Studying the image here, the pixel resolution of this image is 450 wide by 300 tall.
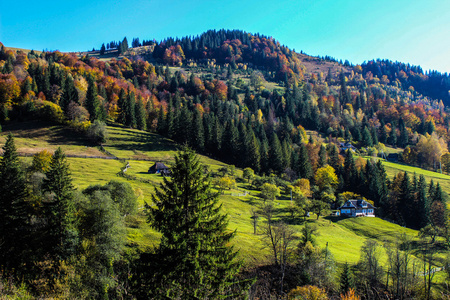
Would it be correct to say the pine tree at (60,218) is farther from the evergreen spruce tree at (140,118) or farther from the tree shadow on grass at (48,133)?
the evergreen spruce tree at (140,118)

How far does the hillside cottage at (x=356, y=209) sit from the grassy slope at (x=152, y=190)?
405 cm

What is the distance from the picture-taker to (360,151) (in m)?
141

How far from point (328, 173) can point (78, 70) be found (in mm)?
160969

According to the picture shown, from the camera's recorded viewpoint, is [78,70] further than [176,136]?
Yes

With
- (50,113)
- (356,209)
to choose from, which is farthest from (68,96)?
(356,209)

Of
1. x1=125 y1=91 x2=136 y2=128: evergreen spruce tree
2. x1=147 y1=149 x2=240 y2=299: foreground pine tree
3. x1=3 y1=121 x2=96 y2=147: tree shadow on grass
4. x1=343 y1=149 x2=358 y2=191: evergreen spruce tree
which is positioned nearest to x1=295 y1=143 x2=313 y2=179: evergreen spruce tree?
x1=343 y1=149 x2=358 y2=191: evergreen spruce tree

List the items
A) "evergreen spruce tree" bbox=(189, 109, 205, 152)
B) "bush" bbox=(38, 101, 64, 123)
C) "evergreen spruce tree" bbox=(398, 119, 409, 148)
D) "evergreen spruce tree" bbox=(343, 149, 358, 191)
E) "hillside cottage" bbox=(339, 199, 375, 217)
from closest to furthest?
1. "hillside cottage" bbox=(339, 199, 375, 217)
2. "evergreen spruce tree" bbox=(343, 149, 358, 191)
3. "bush" bbox=(38, 101, 64, 123)
4. "evergreen spruce tree" bbox=(189, 109, 205, 152)
5. "evergreen spruce tree" bbox=(398, 119, 409, 148)

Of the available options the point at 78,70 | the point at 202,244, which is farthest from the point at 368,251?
the point at 78,70

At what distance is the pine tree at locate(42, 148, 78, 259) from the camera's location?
3261 cm

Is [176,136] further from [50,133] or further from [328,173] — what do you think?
[328,173]

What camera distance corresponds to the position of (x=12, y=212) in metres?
33.4

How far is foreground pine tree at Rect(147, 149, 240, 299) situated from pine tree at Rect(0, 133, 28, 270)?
26.0 metres

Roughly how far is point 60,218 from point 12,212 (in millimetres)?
6667

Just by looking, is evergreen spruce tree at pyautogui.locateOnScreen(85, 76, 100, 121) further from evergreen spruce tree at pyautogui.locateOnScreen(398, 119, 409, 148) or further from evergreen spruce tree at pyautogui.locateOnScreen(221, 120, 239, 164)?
evergreen spruce tree at pyautogui.locateOnScreen(398, 119, 409, 148)
